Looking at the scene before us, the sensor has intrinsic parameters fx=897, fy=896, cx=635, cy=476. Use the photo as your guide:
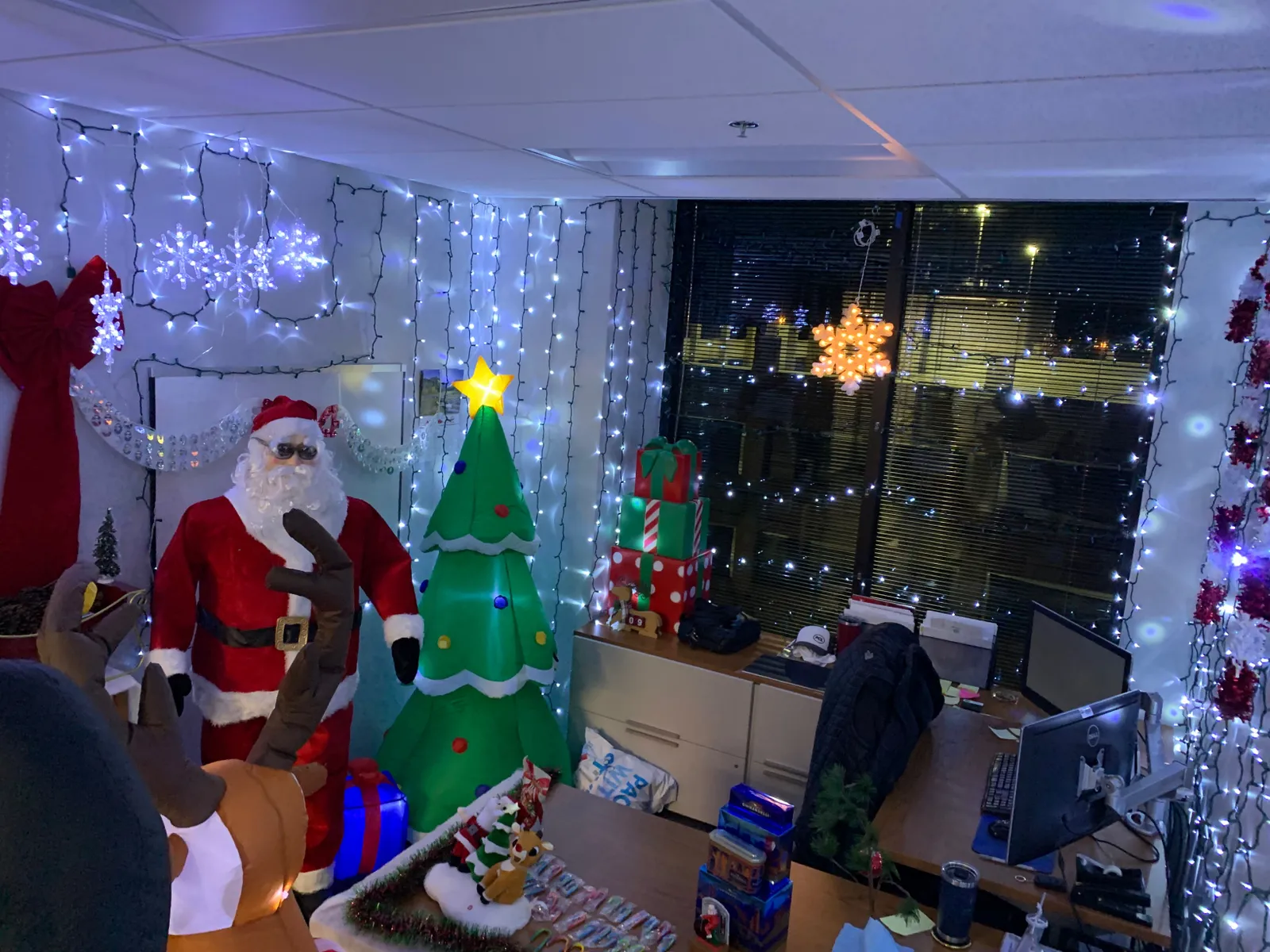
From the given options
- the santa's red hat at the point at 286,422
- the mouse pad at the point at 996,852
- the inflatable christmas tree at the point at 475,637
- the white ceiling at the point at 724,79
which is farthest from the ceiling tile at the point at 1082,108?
the inflatable christmas tree at the point at 475,637

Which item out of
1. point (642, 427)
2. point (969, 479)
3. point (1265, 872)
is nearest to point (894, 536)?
point (969, 479)

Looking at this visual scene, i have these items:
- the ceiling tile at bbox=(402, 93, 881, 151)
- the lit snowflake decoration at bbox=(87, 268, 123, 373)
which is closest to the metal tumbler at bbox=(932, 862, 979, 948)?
the ceiling tile at bbox=(402, 93, 881, 151)

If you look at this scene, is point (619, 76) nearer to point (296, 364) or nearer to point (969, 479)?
point (296, 364)

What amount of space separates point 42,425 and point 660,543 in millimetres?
2247

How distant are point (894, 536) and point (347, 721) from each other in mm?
2327

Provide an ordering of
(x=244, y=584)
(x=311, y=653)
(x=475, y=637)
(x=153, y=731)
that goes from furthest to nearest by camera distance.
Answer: (x=475, y=637), (x=244, y=584), (x=311, y=653), (x=153, y=731)

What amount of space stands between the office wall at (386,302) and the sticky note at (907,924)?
2.31 m

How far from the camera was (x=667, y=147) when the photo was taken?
2484mm

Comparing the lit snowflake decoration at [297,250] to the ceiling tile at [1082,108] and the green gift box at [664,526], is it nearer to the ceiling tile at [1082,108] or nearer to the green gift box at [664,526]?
the green gift box at [664,526]

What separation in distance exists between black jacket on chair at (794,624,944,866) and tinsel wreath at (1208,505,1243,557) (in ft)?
3.19

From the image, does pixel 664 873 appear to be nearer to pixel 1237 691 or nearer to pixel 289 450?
pixel 1237 691

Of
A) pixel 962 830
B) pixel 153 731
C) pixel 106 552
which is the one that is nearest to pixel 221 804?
pixel 153 731

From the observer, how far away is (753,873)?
1.80 metres

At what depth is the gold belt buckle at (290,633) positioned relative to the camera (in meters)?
2.66
